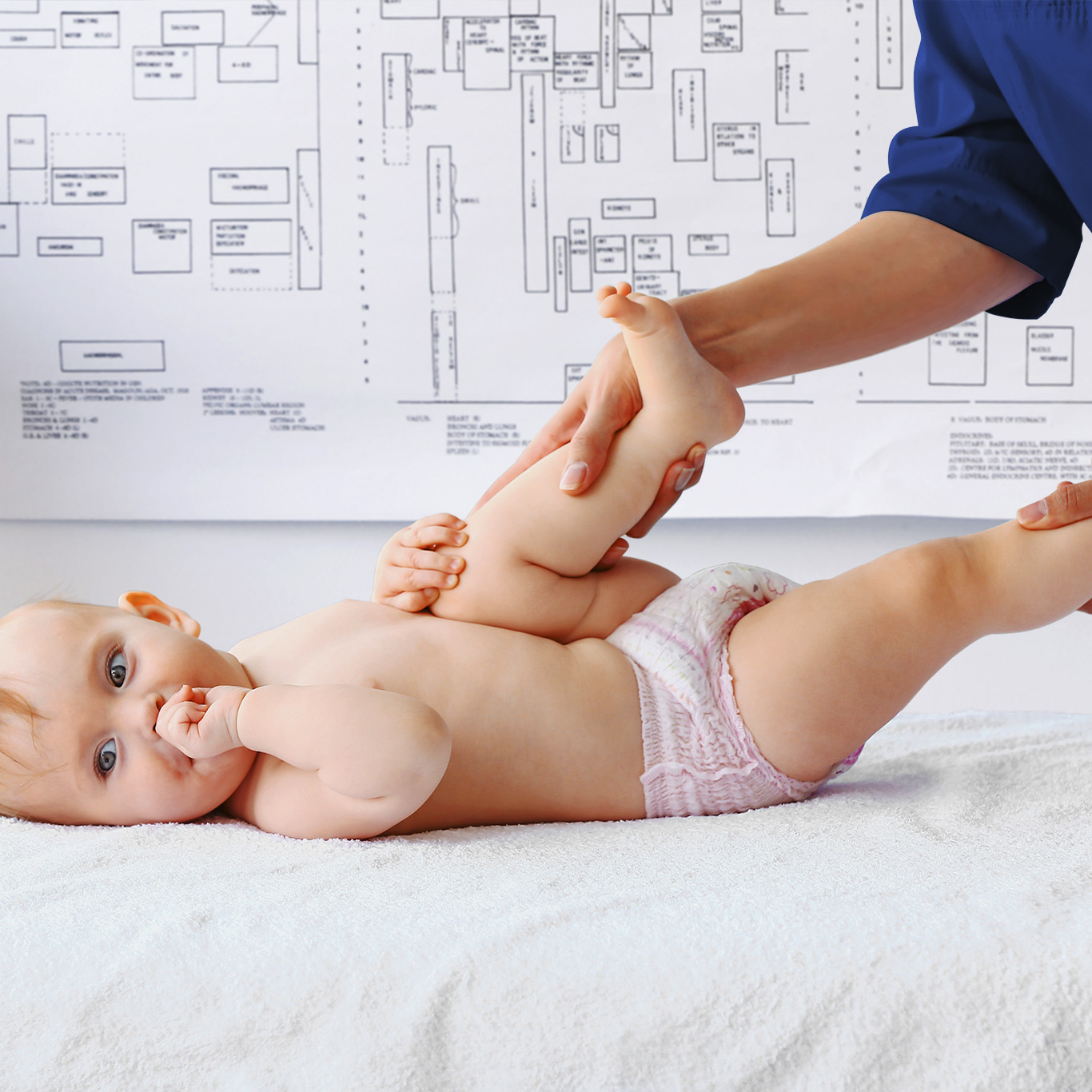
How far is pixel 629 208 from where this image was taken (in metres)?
1.78

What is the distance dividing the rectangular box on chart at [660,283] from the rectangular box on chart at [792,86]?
1.09ft

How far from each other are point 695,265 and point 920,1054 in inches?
58.4

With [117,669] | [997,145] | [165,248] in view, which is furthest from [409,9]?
[117,669]

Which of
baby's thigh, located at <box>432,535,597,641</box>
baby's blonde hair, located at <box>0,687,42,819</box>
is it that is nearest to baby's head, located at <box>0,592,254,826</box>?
baby's blonde hair, located at <box>0,687,42,819</box>

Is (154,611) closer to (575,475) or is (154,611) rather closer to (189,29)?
(575,475)

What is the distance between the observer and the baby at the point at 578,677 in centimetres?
87

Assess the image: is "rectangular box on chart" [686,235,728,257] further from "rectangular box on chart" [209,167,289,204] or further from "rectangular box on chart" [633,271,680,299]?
"rectangular box on chart" [209,167,289,204]

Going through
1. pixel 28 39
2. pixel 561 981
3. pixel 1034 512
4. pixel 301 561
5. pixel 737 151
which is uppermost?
pixel 28 39

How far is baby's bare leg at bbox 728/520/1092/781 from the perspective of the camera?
88 cm

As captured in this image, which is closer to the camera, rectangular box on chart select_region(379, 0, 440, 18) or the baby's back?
the baby's back

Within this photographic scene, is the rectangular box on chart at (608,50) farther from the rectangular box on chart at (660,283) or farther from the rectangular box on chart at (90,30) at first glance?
the rectangular box on chart at (90,30)

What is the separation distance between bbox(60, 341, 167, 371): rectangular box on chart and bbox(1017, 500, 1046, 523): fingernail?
150cm

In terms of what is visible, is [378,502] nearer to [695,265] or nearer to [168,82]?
[695,265]

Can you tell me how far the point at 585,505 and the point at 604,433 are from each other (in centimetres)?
7
